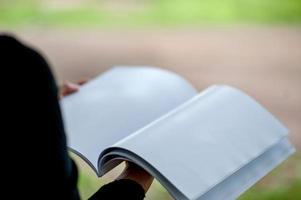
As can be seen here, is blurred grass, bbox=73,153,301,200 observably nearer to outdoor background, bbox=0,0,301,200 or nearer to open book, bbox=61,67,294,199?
outdoor background, bbox=0,0,301,200

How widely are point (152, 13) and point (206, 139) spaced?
268 centimetres

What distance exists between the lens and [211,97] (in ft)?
3.34

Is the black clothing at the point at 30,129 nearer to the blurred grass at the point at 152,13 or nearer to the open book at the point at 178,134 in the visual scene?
the open book at the point at 178,134

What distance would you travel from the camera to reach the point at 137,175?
2.85ft

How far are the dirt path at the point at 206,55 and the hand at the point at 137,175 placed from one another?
4.64 ft

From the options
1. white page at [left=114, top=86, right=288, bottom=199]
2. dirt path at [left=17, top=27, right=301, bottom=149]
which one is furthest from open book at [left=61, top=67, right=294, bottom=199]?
dirt path at [left=17, top=27, right=301, bottom=149]

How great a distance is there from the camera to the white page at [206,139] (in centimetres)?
84

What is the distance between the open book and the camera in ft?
2.78

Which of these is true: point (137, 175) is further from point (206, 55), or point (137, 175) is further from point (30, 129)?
point (206, 55)

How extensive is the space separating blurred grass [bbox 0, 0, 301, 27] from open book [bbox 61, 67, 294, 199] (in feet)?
7.06

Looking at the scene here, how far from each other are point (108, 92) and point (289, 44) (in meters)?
1.85

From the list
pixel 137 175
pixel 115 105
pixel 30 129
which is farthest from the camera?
pixel 115 105

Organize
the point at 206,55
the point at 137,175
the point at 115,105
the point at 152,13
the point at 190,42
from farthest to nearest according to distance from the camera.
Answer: the point at 152,13
the point at 190,42
the point at 206,55
the point at 115,105
the point at 137,175

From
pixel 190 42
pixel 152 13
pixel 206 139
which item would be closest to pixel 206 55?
pixel 190 42
